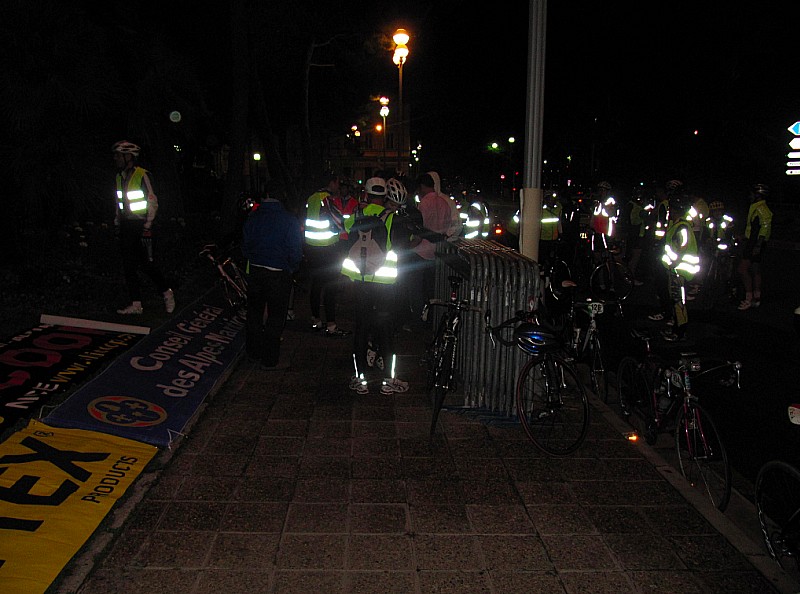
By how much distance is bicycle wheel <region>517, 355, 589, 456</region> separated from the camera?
17.8 ft

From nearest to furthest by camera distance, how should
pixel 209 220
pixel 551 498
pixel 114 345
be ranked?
pixel 551 498 → pixel 114 345 → pixel 209 220

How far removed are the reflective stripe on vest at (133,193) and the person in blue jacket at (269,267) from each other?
191cm

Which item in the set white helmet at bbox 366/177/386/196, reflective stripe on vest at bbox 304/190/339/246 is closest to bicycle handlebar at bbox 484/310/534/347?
white helmet at bbox 366/177/386/196

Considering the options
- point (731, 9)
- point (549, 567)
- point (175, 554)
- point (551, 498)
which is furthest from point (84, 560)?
point (731, 9)

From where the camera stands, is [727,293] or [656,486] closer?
[656,486]

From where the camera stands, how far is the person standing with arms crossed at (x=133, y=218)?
8.30 m

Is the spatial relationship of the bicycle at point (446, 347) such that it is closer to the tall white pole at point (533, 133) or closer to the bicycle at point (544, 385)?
the bicycle at point (544, 385)

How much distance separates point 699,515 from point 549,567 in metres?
1.34

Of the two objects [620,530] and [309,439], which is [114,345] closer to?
[309,439]

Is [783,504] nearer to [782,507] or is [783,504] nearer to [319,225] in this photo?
[782,507]

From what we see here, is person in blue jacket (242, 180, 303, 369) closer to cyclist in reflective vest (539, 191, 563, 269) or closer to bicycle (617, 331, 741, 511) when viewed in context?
bicycle (617, 331, 741, 511)

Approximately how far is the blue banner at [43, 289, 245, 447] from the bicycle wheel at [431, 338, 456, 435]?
2.14 meters

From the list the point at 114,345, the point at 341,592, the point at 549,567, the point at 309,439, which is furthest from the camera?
the point at 114,345

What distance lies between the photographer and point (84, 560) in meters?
3.68
